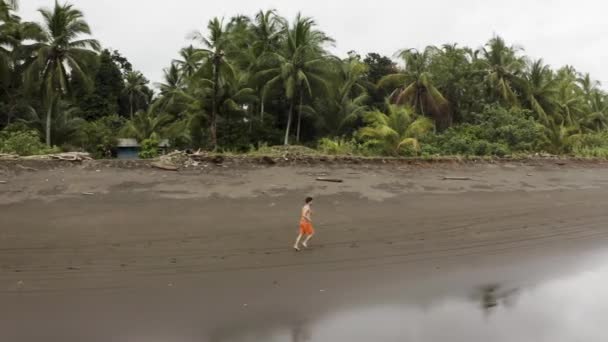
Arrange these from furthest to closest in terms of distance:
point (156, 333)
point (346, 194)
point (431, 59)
Answer: point (431, 59) → point (346, 194) → point (156, 333)

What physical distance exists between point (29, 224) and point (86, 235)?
1356 millimetres

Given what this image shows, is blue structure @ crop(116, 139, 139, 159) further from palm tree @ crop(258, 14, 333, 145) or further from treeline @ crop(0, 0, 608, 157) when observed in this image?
palm tree @ crop(258, 14, 333, 145)

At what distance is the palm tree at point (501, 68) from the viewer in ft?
96.6

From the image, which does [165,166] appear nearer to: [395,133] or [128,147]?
[395,133]

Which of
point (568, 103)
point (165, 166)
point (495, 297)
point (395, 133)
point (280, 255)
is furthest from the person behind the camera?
point (568, 103)

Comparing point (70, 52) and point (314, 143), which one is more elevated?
point (70, 52)

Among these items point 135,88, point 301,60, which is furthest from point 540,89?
point 135,88

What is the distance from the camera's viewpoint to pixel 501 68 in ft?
98.1

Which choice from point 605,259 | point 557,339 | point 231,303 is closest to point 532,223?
point 605,259

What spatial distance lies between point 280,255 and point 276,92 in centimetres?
1927

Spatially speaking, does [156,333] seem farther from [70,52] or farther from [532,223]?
[70,52]

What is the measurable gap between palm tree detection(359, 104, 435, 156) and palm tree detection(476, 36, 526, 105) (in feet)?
39.4

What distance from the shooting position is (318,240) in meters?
10.1

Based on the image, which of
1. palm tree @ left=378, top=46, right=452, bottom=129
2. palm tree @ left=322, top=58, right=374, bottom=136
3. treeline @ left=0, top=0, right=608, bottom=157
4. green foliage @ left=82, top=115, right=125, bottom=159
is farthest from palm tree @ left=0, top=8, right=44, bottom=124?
palm tree @ left=378, top=46, right=452, bottom=129
